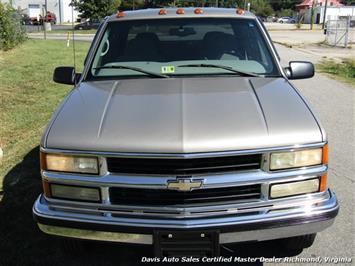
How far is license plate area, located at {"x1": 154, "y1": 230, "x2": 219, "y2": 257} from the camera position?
2.74 meters

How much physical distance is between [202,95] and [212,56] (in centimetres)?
93

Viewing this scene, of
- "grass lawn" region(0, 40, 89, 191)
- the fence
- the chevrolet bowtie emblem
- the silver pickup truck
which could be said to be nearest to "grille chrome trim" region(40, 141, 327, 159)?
the silver pickup truck

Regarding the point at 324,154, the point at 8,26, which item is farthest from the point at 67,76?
the point at 8,26

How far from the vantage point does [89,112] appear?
3.15m

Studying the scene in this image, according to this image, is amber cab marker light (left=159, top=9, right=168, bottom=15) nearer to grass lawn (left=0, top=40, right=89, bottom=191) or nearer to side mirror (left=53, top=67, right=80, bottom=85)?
side mirror (left=53, top=67, right=80, bottom=85)


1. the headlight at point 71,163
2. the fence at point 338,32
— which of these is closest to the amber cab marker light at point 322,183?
the headlight at point 71,163

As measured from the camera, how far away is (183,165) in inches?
107

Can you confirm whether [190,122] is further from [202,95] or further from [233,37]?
[233,37]

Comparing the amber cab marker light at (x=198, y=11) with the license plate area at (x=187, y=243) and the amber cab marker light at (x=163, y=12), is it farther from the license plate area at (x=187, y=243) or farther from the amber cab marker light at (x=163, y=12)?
the license plate area at (x=187, y=243)

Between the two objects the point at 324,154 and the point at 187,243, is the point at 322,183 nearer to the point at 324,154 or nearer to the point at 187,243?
the point at 324,154

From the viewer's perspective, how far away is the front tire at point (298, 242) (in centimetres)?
334

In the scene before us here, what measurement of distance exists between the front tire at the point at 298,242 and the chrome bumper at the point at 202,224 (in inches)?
17.1

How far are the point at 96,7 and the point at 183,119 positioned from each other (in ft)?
145

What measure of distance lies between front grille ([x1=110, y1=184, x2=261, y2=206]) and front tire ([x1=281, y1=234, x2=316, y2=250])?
734mm
